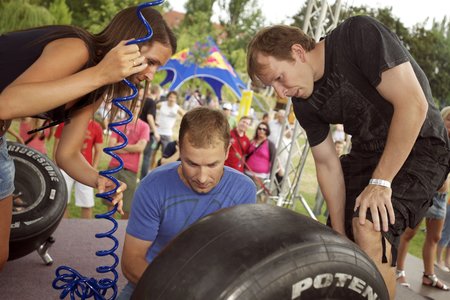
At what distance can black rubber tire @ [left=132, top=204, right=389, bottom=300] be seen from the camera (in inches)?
50.8

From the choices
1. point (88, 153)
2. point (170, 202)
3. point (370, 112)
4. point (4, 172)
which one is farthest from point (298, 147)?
point (4, 172)

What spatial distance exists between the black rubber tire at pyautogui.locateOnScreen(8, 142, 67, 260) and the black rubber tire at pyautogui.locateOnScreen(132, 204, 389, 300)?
7.72 feet

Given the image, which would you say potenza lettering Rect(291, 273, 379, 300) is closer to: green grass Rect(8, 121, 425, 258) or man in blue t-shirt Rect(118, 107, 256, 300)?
man in blue t-shirt Rect(118, 107, 256, 300)

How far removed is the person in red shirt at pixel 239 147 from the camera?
704 cm

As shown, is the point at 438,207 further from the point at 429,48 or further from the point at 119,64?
the point at 429,48

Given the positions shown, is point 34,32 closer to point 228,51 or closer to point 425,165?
point 425,165

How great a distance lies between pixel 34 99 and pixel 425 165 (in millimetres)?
1614

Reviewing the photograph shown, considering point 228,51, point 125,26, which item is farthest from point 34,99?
point 228,51

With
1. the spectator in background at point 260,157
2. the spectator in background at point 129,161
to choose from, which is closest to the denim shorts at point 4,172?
the spectator in background at point 129,161

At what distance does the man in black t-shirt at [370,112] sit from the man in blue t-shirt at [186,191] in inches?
14.5

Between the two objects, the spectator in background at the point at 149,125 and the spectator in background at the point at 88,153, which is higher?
the spectator in background at the point at 88,153

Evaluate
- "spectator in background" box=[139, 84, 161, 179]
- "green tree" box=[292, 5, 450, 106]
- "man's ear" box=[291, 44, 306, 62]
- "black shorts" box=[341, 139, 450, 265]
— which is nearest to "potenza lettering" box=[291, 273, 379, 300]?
"black shorts" box=[341, 139, 450, 265]

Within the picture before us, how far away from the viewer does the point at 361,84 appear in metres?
2.18

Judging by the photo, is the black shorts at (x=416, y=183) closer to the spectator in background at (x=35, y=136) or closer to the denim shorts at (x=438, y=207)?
the denim shorts at (x=438, y=207)
